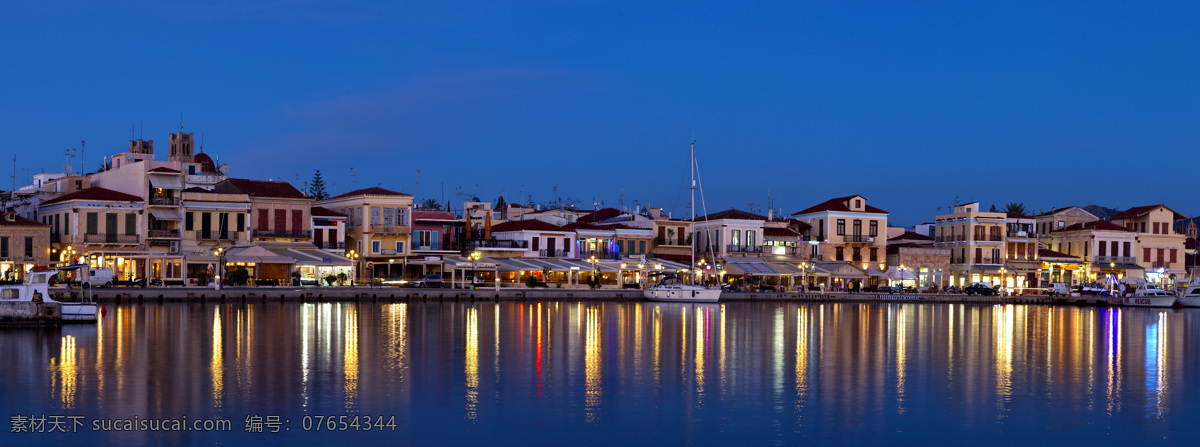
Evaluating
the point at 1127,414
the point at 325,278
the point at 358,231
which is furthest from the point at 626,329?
the point at 358,231

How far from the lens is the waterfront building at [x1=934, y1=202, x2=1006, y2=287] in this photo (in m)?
76.9

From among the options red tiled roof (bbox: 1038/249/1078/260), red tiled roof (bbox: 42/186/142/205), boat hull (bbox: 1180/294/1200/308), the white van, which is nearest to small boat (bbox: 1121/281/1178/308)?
boat hull (bbox: 1180/294/1200/308)

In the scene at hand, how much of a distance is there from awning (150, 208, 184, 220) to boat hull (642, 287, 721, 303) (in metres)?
25.2

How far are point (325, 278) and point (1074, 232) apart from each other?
180 ft

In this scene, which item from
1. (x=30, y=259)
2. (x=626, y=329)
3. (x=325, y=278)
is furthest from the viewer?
(x=325, y=278)

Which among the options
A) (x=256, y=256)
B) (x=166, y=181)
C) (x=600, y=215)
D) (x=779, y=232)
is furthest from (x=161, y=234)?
(x=779, y=232)

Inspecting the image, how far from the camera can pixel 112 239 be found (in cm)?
5528

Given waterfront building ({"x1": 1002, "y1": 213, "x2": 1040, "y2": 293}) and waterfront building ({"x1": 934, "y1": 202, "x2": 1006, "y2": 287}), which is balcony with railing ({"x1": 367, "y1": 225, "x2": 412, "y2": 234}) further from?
waterfront building ({"x1": 1002, "y1": 213, "x2": 1040, "y2": 293})

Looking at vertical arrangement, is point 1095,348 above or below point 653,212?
below

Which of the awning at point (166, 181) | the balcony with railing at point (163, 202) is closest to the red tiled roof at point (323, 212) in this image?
the awning at point (166, 181)

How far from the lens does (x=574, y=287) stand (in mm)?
65375

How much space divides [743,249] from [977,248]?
17.2 meters

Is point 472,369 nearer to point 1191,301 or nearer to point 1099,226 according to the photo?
point 1191,301

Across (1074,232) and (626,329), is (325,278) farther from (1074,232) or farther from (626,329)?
(1074,232)
